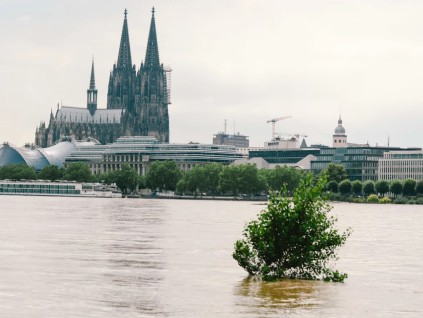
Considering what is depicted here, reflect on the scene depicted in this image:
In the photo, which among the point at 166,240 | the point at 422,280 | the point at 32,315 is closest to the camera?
the point at 32,315

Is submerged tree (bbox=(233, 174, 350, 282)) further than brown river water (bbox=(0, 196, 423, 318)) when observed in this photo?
Yes

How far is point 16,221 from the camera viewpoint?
102625mm

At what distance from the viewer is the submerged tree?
5025 cm

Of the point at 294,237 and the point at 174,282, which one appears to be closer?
the point at 294,237

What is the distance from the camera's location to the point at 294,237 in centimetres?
5009

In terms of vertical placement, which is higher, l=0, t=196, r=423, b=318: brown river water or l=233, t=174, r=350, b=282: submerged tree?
l=233, t=174, r=350, b=282: submerged tree

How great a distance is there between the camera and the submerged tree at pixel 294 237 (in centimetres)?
5025

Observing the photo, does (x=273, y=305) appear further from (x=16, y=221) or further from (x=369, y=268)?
(x=16, y=221)

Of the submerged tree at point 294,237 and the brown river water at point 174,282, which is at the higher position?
the submerged tree at point 294,237

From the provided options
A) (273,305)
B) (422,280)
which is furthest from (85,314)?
(422,280)

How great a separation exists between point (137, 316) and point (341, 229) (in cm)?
5934

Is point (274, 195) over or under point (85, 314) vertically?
over

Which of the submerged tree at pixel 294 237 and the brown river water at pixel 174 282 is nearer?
the brown river water at pixel 174 282

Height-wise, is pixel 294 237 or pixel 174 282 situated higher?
pixel 294 237
